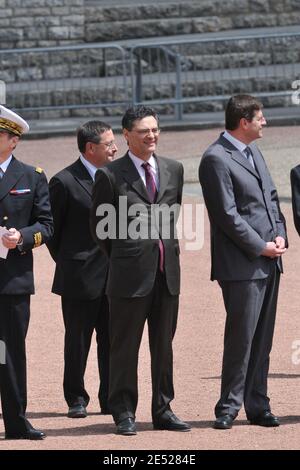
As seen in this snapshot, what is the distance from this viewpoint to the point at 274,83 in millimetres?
20672

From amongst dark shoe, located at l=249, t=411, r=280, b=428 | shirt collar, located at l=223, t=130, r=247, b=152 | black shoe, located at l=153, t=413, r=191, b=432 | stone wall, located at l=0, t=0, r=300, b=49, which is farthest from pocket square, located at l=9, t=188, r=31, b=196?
stone wall, located at l=0, t=0, r=300, b=49

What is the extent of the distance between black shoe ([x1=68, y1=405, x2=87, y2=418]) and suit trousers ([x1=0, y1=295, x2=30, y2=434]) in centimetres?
76

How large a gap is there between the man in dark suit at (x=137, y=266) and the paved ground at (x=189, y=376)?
0.24 metres

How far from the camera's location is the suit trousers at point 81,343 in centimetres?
866

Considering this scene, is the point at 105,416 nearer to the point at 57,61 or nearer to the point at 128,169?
the point at 128,169

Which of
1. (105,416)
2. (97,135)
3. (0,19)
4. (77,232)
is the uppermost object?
(0,19)

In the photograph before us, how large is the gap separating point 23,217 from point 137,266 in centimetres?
68

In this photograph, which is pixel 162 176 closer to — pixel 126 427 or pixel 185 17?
pixel 126 427

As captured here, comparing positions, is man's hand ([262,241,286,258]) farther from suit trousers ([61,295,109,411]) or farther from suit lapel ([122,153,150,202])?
suit trousers ([61,295,109,411])

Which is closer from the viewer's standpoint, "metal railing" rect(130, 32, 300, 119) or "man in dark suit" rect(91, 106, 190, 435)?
"man in dark suit" rect(91, 106, 190, 435)

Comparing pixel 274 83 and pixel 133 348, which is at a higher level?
pixel 274 83

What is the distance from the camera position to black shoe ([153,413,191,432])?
7910mm

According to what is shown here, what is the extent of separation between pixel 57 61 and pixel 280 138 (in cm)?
440

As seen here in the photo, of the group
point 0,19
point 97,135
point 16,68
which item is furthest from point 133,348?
point 0,19
